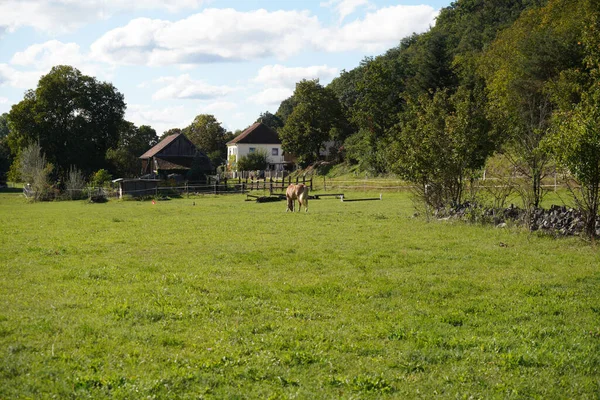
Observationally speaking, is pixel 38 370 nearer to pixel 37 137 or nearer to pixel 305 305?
pixel 305 305

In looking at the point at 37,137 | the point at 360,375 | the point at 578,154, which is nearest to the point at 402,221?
the point at 578,154

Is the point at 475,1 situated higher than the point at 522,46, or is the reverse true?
the point at 475,1

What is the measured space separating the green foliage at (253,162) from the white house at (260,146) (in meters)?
5.67

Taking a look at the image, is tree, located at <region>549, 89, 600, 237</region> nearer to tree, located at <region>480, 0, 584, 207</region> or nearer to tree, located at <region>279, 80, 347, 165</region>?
tree, located at <region>480, 0, 584, 207</region>

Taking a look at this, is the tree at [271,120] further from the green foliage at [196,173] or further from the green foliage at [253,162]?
the green foliage at [196,173]

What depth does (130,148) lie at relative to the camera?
3401 inches

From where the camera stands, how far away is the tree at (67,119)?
57.6 metres

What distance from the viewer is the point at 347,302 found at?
881 cm

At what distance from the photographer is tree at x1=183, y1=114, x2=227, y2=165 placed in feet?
340

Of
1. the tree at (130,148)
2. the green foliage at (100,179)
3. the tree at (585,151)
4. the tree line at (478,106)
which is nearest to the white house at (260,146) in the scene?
the tree line at (478,106)

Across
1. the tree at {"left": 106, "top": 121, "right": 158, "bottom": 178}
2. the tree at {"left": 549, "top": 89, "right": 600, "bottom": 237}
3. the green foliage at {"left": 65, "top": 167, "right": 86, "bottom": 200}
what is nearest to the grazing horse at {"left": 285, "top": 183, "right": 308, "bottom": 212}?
the tree at {"left": 549, "top": 89, "right": 600, "bottom": 237}

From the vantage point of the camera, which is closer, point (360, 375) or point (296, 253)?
point (360, 375)

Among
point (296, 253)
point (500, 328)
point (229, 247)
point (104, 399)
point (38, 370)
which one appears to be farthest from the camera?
point (229, 247)

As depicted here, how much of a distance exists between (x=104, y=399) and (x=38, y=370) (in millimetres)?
1079
